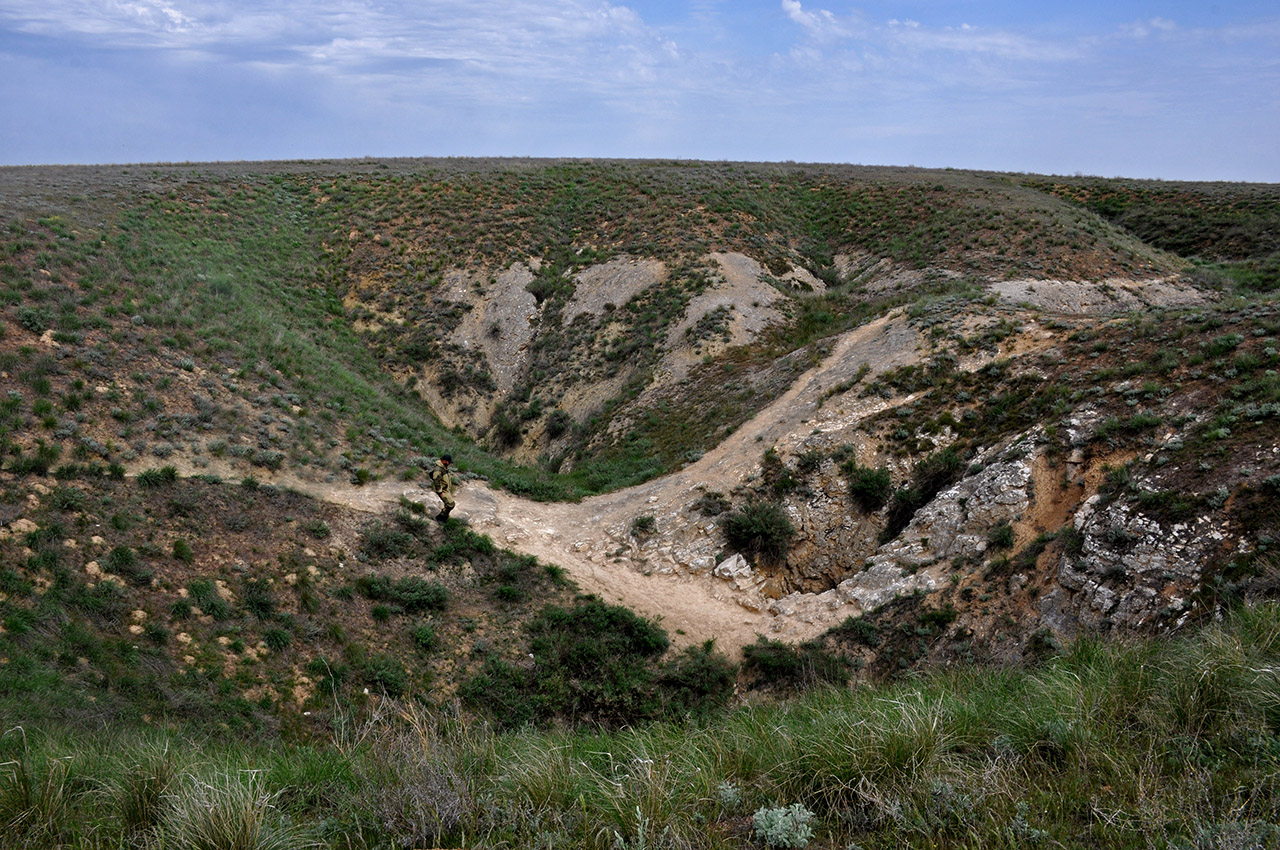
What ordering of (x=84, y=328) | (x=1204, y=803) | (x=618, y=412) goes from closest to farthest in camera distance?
1. (x=1204, y=803)
2. (x=84, y=328)
3. (x=618, y=412)

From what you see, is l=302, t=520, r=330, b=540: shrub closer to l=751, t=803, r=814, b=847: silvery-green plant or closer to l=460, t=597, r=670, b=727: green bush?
l=460, t=597, r=670, b=727: green bush

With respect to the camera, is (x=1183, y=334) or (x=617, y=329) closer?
(x=1183, y=334)

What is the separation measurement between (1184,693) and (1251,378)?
11172 millimetres

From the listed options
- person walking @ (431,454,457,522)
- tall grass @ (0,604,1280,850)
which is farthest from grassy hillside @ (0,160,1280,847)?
person walking @ (431,454,457,522)

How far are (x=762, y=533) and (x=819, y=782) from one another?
37.9ft

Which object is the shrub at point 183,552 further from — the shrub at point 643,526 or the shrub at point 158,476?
the shrub at point 643,526

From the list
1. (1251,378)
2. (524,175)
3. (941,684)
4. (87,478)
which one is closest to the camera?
(941,684)

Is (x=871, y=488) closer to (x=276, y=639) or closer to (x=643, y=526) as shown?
(x=643, y=526)

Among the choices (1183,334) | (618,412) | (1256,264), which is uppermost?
(1256,264)

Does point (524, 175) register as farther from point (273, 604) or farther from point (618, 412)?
point (273, 604)

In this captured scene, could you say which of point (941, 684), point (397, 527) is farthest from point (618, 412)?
point (941, 684)

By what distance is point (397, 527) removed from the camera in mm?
16469

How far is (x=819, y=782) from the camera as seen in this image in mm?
5020

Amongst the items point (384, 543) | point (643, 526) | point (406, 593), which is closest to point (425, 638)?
point (406, 593)
